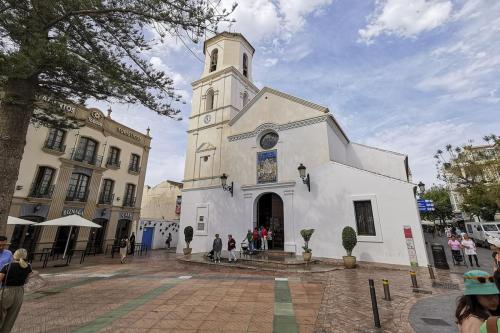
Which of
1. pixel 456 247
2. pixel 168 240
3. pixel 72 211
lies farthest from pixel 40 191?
pixel 456 247

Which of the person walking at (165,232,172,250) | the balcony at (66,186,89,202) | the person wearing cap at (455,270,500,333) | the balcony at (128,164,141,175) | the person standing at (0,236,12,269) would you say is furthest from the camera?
the person walking at (165,232,172,250)

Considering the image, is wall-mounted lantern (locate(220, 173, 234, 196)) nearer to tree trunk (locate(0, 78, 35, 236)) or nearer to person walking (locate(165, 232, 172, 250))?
tree trunk (locate(0, 78, 35, 236))

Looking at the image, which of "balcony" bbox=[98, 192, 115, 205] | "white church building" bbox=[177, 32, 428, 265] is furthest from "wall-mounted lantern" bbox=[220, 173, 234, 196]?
Result: "balcony" bbox=[98, 192, 115, 205]

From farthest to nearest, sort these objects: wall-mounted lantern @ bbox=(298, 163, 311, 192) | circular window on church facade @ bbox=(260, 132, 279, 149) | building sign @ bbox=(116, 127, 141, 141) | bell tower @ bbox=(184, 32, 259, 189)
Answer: building sign @ bbox=(116, 127, 141, 141), bell tower @ bbox=(184, 32, 259, 189), circular window on church facade @ bbox=(260, 132, 279, 149), wall-mounted lantern @ bbox=(298, 163, 311, 192)

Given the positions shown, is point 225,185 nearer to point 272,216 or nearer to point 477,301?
point 272,216

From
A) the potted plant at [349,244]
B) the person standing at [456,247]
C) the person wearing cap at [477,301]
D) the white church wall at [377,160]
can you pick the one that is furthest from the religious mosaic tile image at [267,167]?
the person wearing cap at [477,301]

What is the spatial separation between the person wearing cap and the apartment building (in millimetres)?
18074

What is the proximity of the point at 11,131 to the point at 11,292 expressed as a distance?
411 cm

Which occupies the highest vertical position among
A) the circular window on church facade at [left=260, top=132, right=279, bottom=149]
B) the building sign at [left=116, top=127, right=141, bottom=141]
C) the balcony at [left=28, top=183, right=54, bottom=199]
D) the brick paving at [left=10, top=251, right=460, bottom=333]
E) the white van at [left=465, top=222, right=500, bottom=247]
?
the building sign at [left=116, top=127, right=141, bottom=141]

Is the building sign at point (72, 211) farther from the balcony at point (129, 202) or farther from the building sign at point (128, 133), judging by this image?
the building sign at point (128, 133)

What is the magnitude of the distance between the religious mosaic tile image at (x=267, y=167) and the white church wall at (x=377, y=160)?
23.3 ft

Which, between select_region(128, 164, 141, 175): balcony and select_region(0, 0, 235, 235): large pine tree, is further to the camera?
select_region(128, 164, 141, 175): balcony

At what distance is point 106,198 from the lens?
20.7m

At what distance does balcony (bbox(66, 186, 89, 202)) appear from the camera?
1809 centimetres
